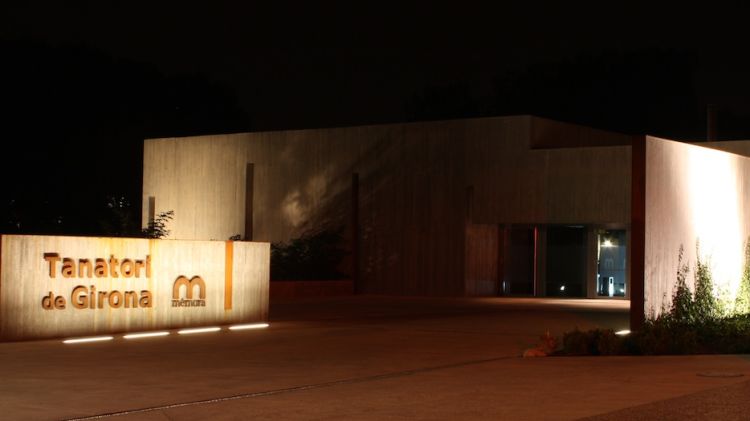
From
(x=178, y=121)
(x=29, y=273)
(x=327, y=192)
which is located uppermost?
(x=178, y=121)

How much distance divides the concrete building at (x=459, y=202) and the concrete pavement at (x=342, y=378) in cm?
1394

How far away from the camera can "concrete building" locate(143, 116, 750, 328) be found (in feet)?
114

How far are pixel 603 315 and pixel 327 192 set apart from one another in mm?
14255

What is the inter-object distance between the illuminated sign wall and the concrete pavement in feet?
3.24

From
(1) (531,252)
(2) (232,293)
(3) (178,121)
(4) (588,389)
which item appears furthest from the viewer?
(3) (178,121)

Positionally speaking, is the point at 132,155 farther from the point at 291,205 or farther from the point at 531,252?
the point at 531,252

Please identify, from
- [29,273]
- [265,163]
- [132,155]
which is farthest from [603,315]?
[132,155]

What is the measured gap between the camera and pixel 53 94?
63.8 m

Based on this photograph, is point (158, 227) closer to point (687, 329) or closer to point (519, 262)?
point (519, 262)

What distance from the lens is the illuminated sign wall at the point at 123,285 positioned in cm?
1828

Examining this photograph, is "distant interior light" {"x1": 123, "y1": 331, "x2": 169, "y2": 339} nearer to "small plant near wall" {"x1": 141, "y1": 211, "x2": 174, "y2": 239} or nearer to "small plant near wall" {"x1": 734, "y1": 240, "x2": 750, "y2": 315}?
"small plant near wall" {"x1": 734, "y1": 240, "x2": 750, "y2": 315}

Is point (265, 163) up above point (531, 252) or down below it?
above

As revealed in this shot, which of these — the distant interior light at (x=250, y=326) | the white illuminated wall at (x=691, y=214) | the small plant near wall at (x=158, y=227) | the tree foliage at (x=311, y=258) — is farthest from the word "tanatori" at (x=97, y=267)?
the small plant near wall at (x=158, y=227)

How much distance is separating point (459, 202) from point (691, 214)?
13880 millimetres
